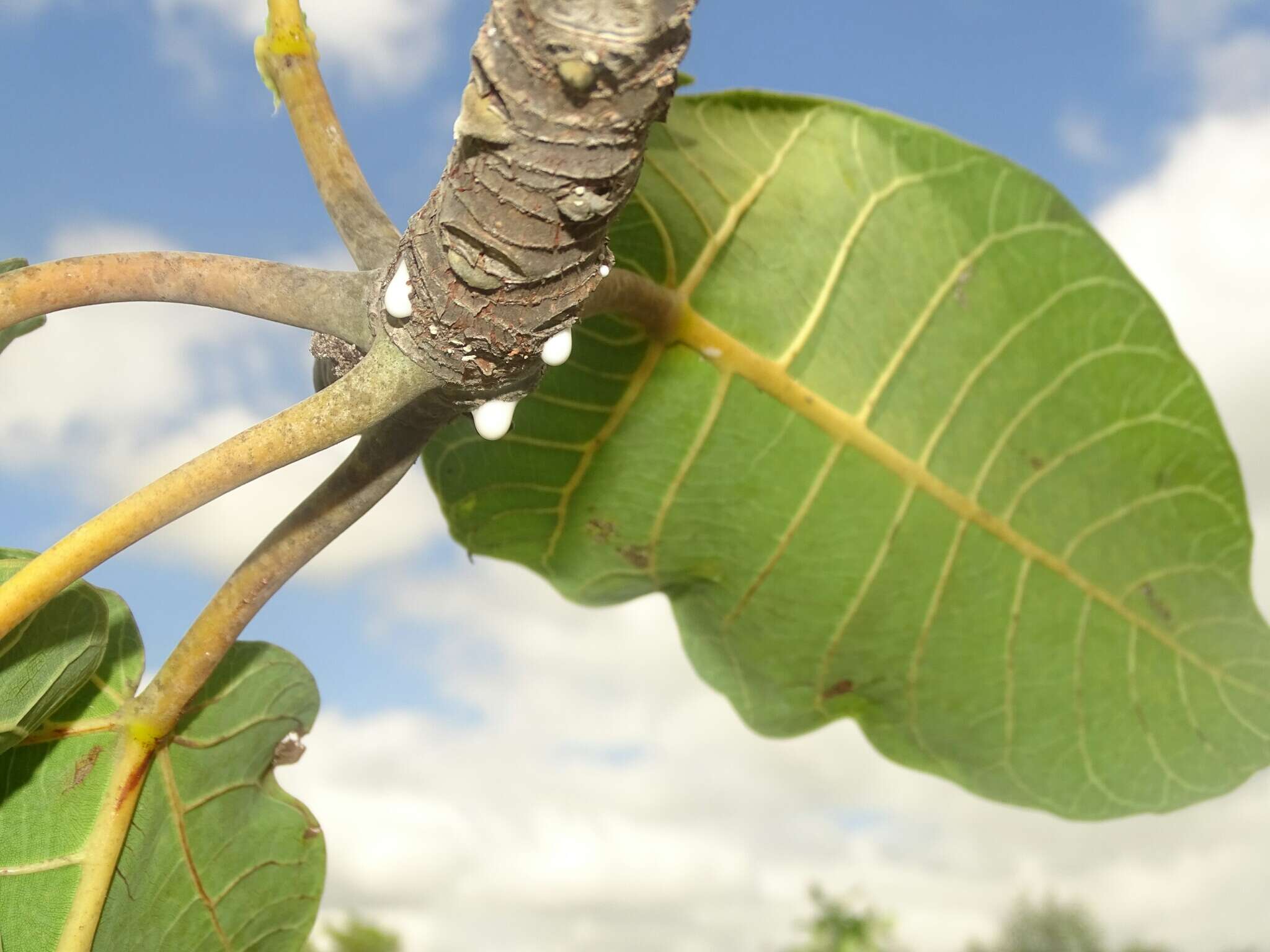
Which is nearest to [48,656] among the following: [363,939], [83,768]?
→ [83,768]

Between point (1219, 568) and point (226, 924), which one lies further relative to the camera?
point (1219, 568)

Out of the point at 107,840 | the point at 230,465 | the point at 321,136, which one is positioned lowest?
the point at 107,840

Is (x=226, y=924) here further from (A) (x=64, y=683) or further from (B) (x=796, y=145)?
(B) (x=796, y=145)

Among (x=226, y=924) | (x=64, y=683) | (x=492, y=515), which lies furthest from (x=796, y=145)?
(x=226, y=924)

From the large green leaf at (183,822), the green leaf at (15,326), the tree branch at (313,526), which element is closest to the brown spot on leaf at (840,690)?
the large green leaf at (183,822)

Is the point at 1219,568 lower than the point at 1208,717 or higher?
higher

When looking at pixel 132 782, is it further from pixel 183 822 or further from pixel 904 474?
pixel 904 474

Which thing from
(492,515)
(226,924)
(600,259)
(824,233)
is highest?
(824,233)

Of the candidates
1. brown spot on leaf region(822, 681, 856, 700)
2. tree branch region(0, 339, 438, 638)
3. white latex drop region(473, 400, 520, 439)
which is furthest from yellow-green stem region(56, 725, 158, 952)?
brown spot on leaf region(822, 681, 856, 700)

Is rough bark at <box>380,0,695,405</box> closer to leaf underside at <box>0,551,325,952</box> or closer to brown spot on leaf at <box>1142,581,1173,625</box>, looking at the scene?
leaf underside at <box>0,551,325,952</box>
